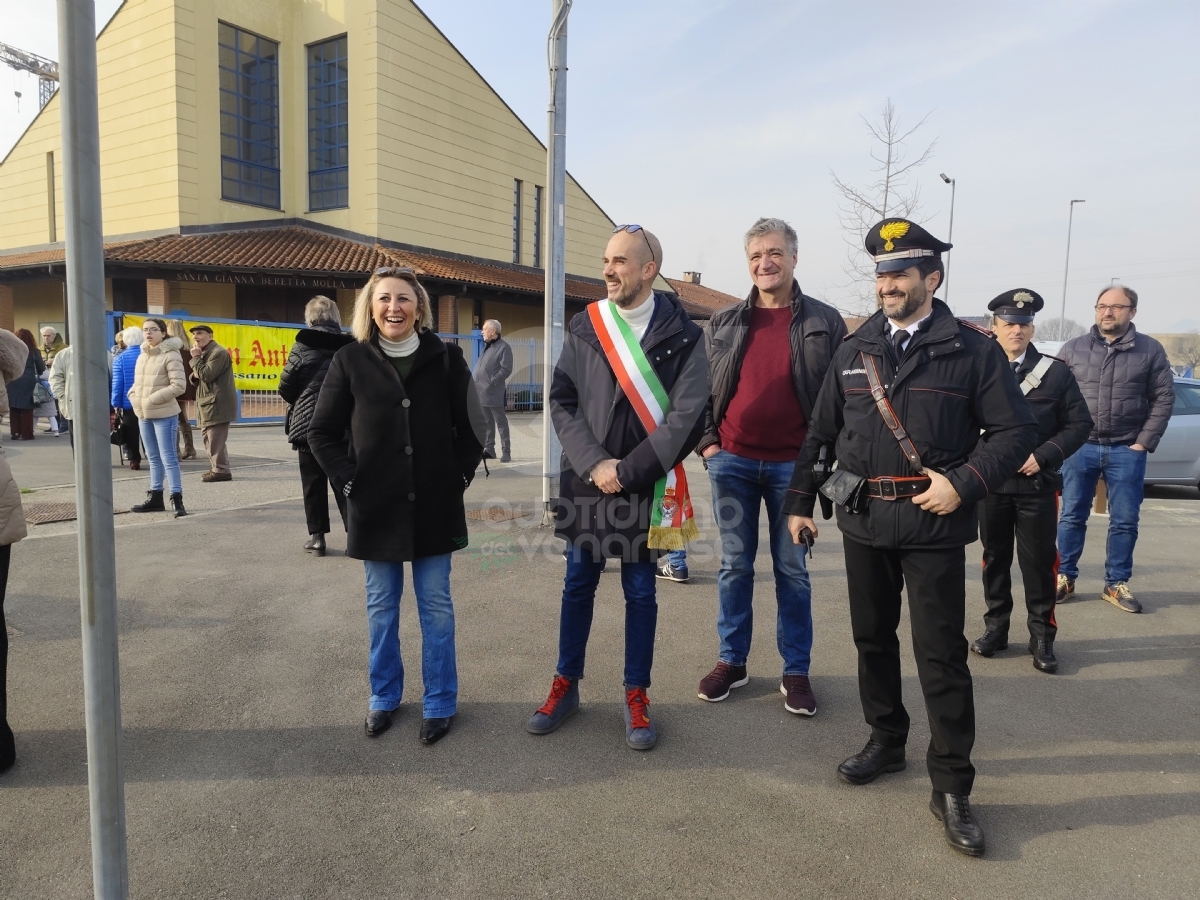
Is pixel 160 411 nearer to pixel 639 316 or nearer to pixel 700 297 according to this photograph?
pixel 639 316

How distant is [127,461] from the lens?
34.8 ft

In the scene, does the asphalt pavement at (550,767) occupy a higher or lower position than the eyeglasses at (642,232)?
lower

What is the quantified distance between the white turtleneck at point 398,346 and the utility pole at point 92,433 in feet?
5.68

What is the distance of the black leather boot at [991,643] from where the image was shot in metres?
4.56

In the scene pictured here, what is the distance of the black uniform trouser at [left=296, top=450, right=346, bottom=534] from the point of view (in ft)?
20.1

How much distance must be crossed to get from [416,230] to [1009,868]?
22979 millimetres

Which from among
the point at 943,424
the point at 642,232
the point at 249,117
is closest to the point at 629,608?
the point at 943,424

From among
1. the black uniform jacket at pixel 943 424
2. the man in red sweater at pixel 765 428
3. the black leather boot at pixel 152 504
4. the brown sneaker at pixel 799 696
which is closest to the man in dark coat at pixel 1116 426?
the man in red sweater at pixel 765 428

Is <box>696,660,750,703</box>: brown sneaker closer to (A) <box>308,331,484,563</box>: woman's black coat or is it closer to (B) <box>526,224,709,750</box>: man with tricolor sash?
(B) <box>526,224,709,750</box>: man with tricolor sash

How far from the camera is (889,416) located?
2918mm

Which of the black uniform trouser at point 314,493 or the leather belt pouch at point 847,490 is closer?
the leather belt pouch at point 847,490

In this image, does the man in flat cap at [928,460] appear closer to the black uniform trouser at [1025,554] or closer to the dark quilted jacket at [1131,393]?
the black uniform trouser at [1025,554]

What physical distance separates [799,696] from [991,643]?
5.03 feet

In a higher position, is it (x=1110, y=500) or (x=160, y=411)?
(x=160, y=411)
